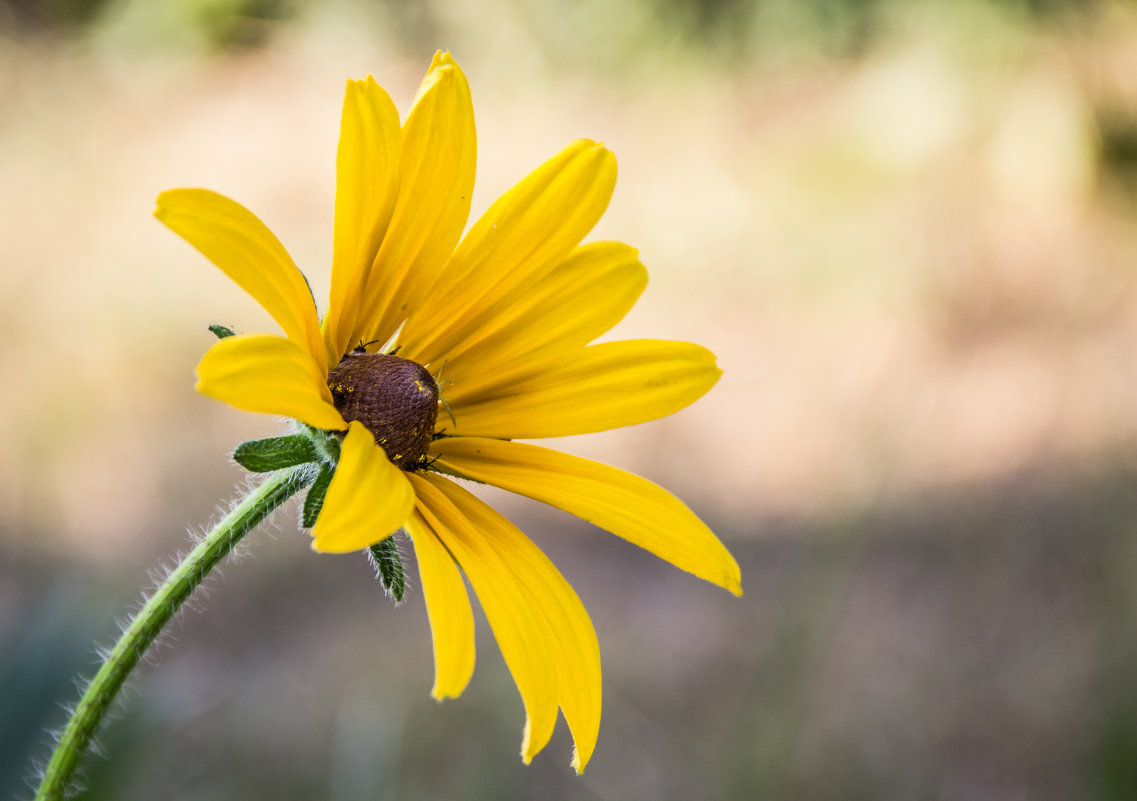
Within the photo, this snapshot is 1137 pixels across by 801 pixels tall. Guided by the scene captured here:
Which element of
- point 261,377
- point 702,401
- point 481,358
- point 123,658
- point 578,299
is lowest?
point 123,658

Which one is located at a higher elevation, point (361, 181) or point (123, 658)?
point (361, 181)

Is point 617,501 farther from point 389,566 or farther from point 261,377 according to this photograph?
point 261,377

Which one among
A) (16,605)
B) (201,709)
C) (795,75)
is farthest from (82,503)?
(795,75)

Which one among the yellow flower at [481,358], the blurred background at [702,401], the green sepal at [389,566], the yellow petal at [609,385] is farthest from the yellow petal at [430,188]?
the blurred background at [702,401]

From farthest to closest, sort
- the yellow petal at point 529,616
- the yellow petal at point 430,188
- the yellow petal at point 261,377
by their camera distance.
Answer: the yellow petal at point 430,188, the yellow petal at point 529,616, the yellow petal at point 261,377

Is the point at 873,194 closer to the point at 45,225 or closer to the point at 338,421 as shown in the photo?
the point at 45,225

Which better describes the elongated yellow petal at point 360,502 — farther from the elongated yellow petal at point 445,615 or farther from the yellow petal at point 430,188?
the yellow petal at point 430,188

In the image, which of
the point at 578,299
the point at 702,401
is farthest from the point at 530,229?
the point at 702,401
